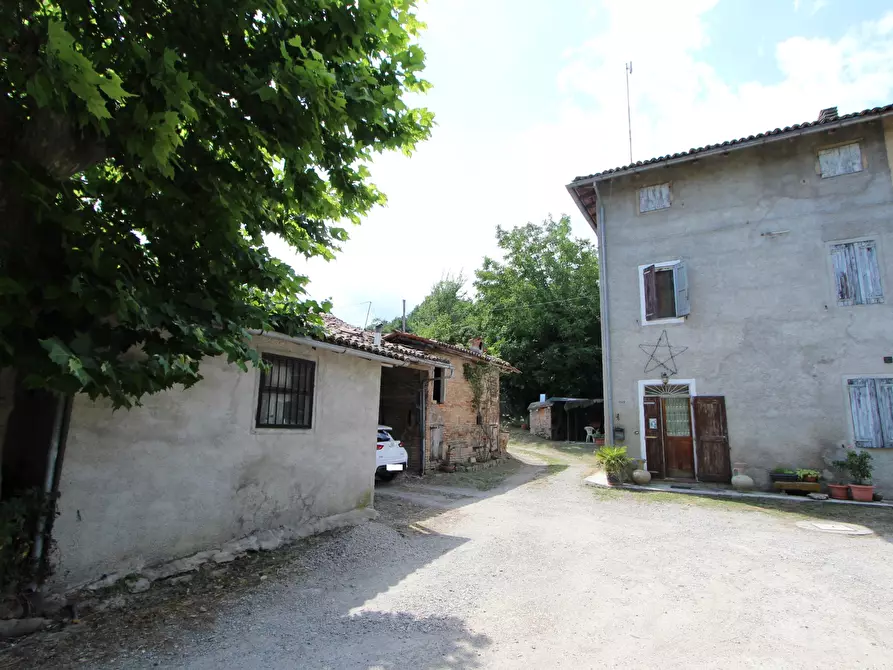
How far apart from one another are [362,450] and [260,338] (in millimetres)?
2949

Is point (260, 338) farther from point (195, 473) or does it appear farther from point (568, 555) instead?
point (568, 555)

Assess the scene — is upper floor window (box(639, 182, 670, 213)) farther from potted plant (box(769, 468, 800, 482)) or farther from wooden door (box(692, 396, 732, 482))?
potted plant (box(769, 468, 800, 482))

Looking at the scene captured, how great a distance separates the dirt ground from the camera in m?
3.81

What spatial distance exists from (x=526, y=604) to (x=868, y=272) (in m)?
11.5

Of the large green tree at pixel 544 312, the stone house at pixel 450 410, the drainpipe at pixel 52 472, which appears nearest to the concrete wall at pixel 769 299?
the stone house at pixel 450 410

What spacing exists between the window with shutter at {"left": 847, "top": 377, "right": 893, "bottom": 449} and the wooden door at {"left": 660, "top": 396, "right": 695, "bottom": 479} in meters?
3.28

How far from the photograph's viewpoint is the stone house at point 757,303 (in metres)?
11.0

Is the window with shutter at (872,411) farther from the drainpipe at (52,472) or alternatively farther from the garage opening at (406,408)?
the drainpipe at (52,472)

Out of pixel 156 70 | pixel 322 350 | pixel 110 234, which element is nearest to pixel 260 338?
pixel 322 350

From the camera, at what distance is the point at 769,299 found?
39.0 feet

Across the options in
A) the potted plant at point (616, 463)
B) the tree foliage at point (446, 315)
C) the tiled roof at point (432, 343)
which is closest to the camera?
the potted plant at point (616, 463)

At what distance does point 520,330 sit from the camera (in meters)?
Answer: 31.0

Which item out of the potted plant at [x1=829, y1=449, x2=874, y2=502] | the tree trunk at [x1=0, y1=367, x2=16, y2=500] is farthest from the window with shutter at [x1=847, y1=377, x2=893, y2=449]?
the tree trunk at [x1=0, y1=367, x2=16, y2=500]

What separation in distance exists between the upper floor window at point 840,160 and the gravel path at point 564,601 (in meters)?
8.13
